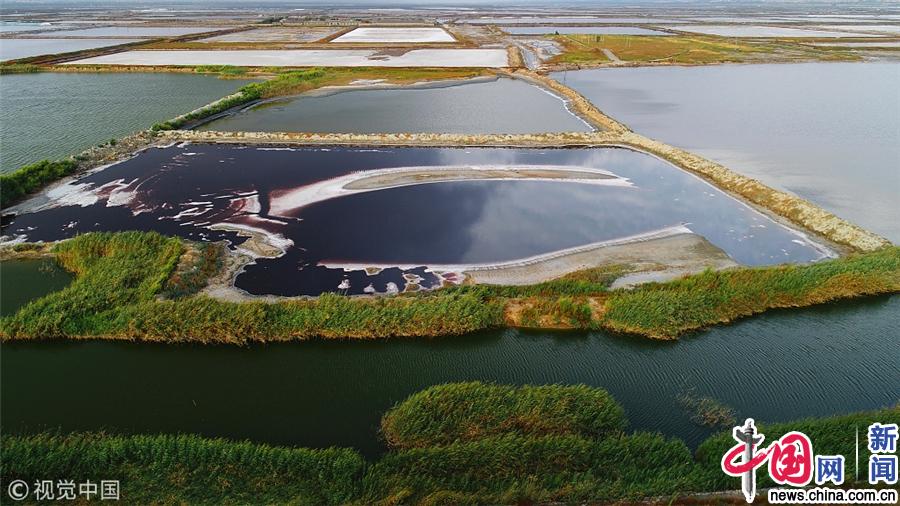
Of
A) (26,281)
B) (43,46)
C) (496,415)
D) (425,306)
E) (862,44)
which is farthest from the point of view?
(862,44)

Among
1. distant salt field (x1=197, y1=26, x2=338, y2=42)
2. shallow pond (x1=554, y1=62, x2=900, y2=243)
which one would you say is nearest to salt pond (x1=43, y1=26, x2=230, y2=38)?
distant salt field (x1=197, y1=26, x2=338, y2=42)

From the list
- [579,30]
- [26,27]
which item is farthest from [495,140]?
[26,27]

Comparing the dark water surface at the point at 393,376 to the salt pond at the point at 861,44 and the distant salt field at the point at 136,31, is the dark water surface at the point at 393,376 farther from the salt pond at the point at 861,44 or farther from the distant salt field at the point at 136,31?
the distant salt field at the point at 136,31

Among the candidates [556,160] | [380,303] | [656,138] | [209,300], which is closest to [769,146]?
[656,138]

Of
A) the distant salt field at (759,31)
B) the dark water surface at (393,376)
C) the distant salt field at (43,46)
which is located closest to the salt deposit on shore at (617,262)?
the dark water surface at (393,376)

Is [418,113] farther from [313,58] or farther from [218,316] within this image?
[313,58]

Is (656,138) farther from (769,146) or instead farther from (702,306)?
(702,306)
